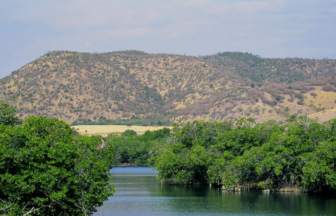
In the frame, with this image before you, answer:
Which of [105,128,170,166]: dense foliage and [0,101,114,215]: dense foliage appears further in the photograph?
[105,128,170,166]: dense foliage

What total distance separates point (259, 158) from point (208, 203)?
1054cm

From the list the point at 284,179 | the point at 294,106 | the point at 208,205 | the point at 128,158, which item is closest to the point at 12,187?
the point at 208,205

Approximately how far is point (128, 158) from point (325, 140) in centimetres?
6596

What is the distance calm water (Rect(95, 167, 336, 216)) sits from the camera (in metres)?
50.1

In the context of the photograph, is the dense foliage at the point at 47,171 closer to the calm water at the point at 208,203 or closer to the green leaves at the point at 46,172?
the green leaves at the point at 46,172

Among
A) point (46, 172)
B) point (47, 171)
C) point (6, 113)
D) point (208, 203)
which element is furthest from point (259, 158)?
point (47, 171)

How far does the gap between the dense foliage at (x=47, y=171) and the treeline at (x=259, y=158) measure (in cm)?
2854

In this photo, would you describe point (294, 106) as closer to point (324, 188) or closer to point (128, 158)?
point (128, 158)

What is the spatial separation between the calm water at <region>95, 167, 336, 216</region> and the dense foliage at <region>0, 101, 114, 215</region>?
38.7 feet

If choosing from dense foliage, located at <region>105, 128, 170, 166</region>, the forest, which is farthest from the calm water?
dense foliage, located at <region>105, 128, 170, 166</region>

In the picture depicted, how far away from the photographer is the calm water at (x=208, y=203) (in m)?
50.1

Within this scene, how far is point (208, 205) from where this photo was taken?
178 ft

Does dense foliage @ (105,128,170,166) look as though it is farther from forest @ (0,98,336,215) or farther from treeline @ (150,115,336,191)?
treeline @ (150,115,336,191)

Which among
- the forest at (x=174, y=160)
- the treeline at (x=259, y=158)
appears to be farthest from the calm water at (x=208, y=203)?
the forest at (x=174, y=160)
